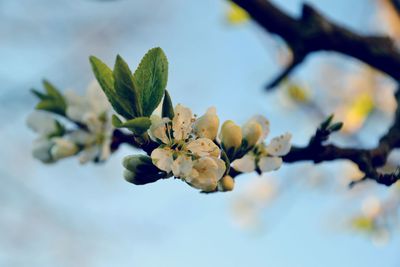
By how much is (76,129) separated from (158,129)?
48cm

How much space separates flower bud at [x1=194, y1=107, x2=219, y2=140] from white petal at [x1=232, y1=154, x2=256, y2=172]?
0.30 ft

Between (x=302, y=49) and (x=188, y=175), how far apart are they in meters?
0.70

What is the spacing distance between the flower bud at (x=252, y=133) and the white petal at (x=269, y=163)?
0.04 metres

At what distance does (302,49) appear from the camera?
1.35 m

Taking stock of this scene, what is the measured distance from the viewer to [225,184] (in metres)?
0.82

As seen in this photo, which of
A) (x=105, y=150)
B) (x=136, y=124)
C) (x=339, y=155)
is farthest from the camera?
(x=105, y=150)

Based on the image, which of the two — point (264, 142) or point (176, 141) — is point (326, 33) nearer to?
point (264, 142)

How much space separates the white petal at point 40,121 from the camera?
1.23 metres

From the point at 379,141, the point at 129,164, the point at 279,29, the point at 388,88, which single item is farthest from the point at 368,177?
the point at 388,88

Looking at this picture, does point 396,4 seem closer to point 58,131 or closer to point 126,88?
point 58,131

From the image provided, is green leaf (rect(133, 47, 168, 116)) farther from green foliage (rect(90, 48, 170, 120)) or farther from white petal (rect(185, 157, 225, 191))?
white petal (rect(185, 157, 225, 191))

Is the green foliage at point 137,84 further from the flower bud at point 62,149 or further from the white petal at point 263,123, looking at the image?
the flower bud at point 62,149

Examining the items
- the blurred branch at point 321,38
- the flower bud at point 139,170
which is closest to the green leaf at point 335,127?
the flower bud at point 139,170

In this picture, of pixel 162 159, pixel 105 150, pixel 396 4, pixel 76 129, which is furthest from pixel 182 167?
pixel 396 4
